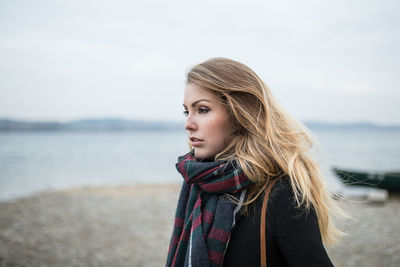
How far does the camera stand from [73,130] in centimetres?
14262

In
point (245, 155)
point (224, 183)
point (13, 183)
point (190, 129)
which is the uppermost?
point (190, 129)

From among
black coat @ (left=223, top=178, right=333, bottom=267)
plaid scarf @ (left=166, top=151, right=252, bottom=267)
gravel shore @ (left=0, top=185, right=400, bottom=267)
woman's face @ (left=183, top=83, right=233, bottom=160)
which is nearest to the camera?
black coat @ (left=223, top=178, right=333, bottom=267)

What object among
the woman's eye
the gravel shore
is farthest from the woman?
the gravel shore

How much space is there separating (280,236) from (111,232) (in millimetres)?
8255

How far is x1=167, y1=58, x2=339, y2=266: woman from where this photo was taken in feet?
4.71

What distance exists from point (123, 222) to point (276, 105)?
29.5ft

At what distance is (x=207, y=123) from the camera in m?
1.77

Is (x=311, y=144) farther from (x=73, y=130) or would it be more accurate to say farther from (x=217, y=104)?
(x=73, y=130)

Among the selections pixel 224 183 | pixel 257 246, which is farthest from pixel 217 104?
pixel 257 246

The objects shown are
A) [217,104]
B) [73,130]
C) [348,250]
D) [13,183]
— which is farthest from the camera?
[73,130]

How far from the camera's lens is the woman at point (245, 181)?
4.71 feet

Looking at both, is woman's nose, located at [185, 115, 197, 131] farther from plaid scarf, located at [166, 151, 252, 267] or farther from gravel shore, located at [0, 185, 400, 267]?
gravel shore, located at [0, 185, 400, 267]

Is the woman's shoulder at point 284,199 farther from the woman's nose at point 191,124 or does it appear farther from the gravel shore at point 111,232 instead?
the gravel shore at point 111,232

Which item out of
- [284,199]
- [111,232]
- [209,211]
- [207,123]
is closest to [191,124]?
[207,123]
